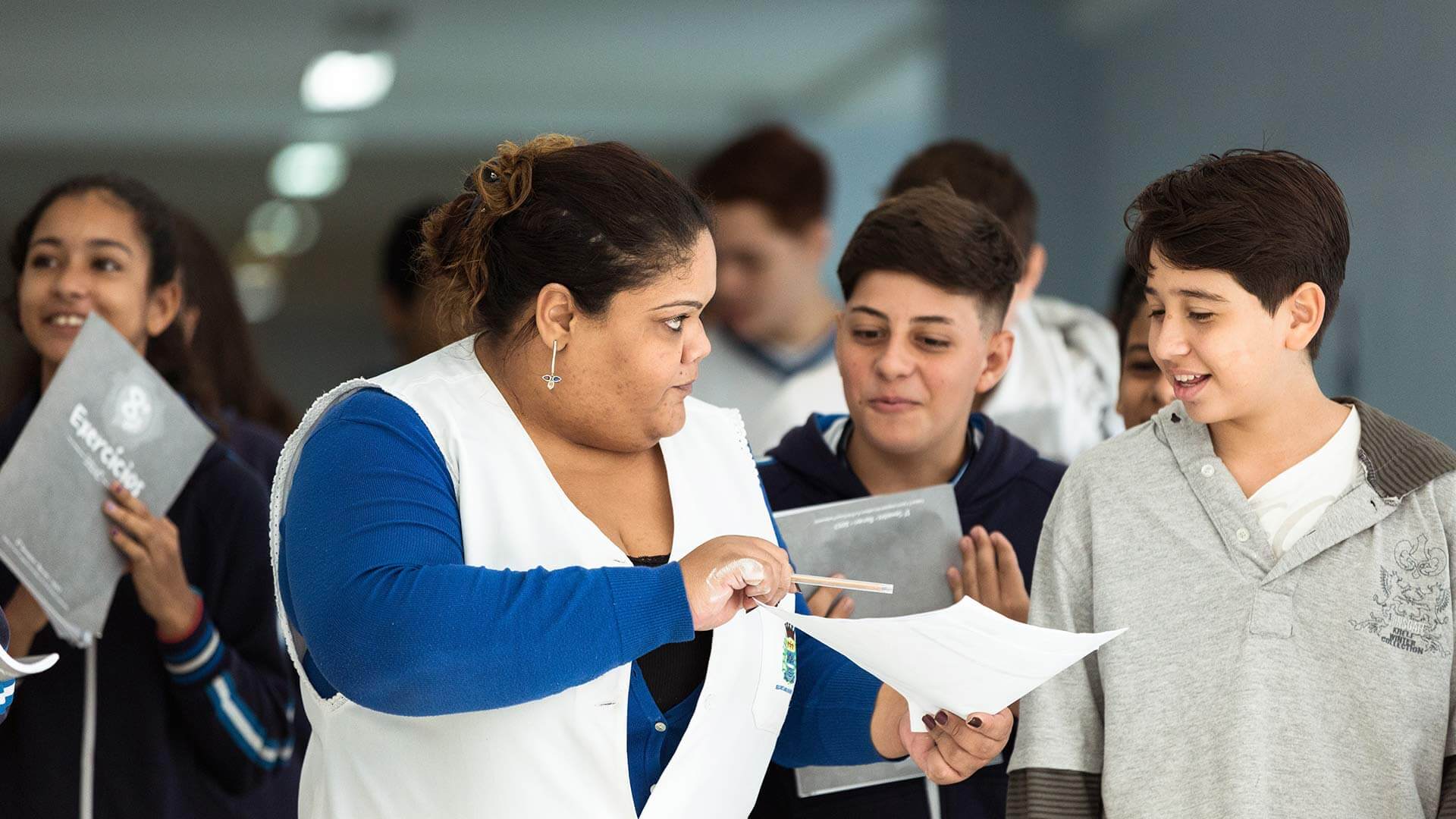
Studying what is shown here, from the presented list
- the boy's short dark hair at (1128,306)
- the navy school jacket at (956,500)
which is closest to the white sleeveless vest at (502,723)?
the navy school jacket at (956,500)

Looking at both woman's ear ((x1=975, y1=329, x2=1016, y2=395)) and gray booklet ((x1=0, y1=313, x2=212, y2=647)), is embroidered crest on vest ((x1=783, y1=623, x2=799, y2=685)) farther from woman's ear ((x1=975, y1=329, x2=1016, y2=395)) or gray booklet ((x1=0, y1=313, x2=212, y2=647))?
gray booklet ((x1=0, y1=313, x2=212, y2=647))

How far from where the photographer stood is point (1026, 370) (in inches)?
127

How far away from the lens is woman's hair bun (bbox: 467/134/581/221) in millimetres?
1844

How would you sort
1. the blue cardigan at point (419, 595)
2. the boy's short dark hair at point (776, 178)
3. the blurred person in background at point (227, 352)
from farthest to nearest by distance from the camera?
the boy's short dark hair at point (776, 178) < the blurred person in background at point (227, 352) < the blue cardigan at point (419, 595)

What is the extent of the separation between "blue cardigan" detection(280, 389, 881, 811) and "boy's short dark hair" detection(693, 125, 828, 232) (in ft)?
8.36

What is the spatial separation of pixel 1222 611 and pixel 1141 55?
465 cm

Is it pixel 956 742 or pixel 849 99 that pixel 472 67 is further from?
pixel 956 742

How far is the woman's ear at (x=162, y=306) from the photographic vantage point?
9.18 feet

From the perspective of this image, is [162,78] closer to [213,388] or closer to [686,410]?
[213,388]

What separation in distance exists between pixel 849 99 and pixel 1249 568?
708 centimetres

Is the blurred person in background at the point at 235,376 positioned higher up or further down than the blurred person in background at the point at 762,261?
further down

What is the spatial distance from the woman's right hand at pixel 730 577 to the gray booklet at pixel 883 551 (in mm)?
536

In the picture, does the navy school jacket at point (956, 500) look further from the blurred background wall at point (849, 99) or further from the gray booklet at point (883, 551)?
the blurred background wall at point (849, 99)

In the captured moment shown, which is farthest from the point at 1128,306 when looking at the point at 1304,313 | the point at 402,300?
the point at 402,300
